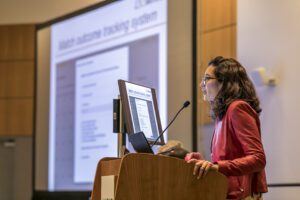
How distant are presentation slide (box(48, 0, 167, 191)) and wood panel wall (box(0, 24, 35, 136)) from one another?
3.23m

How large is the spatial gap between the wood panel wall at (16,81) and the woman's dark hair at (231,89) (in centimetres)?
663

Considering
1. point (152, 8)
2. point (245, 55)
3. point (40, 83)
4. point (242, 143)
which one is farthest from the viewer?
point (40, 83)

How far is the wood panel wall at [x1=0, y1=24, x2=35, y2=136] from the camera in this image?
8.39 m

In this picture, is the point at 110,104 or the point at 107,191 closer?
the point at 107,191

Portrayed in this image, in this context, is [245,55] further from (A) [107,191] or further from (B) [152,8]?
(A) [107,191]

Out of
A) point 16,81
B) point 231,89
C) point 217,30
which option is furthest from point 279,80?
point 16,81

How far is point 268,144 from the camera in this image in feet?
11.7

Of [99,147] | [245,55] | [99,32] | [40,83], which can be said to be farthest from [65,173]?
[245,55]

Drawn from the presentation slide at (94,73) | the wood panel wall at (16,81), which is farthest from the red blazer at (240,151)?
the wood panel wall at (16,81)

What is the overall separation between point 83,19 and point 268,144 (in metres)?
2.26

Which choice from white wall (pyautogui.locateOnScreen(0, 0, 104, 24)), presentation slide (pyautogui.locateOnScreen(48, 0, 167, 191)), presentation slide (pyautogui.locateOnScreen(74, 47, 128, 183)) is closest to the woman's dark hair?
presentation slide (pyautogui.locateOnScreen(48, 0, 167, 191))

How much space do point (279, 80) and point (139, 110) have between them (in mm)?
1377

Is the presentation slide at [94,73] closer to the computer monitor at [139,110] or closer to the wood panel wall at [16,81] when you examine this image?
the computer monitor at [139,110]

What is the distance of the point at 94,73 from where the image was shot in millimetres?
4801
